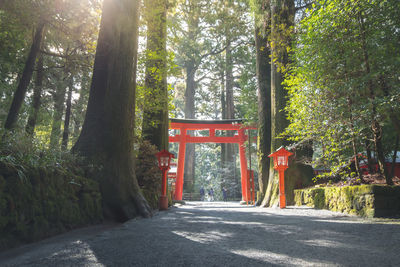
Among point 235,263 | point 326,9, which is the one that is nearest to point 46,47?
point 326,9

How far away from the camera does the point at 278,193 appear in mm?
7551

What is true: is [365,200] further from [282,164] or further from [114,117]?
[114,117]

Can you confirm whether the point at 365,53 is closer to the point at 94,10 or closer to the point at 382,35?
the point at 382,35

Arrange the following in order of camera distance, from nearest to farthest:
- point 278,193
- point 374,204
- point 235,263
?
point 235,263
point 374,204
point 278,193

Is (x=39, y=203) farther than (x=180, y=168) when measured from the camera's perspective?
No

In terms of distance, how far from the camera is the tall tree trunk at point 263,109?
31.2 ft

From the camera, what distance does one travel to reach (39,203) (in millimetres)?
2676

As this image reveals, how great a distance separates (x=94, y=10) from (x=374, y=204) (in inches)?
283

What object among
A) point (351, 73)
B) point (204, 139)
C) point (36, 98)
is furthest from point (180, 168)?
point (351, 73)

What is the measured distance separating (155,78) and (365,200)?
5.70m

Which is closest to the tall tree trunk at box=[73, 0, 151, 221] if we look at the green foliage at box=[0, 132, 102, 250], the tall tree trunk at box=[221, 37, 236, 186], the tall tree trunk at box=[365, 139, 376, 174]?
the green foliage at box=[0, 132, 102, 250]

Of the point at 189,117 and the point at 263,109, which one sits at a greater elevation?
the point at 189,117

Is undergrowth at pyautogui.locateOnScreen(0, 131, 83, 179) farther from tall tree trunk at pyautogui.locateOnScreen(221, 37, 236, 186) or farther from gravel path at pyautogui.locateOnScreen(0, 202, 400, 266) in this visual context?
tall tree trunk at pyautogui.locateOnScreen(221, 37, 236, 186)

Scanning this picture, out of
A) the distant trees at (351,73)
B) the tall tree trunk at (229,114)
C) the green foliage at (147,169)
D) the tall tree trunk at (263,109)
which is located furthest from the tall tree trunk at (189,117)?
the distant trees at (351,73)
